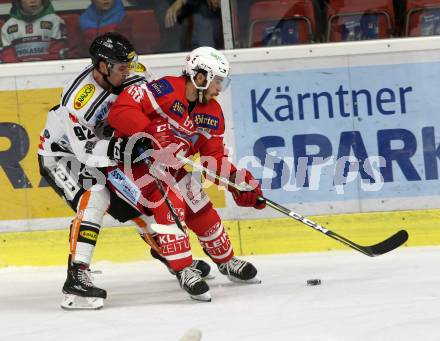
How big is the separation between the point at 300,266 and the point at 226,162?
2.70 feet

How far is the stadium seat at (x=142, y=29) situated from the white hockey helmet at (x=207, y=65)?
4.26 ft

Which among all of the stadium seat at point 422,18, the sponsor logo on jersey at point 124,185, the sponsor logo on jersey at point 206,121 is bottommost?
the sponsor logo on jersey at point 124,185

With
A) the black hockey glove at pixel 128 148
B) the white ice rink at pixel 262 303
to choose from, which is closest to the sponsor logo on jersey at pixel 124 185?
the black hockey glove at pixel 128 148

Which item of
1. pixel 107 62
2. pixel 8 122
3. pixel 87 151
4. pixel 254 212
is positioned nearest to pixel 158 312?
pixel 87 151

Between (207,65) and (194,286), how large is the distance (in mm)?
971

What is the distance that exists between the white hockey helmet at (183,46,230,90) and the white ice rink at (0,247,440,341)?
987 mm

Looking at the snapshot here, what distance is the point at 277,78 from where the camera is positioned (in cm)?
617

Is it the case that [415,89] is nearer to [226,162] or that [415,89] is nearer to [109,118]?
[226,162]

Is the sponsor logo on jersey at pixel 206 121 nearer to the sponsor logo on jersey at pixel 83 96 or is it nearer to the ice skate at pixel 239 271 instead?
the sponsor logo on jersey at pixel 83 96

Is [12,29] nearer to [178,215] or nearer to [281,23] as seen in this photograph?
[281,23]

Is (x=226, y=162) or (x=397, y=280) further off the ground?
(x=226, y=162)

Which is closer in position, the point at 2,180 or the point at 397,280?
the point at 397,280

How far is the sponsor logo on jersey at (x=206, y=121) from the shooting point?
16.9 feet

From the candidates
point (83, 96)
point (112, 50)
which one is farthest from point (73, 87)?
point (112, 50)
